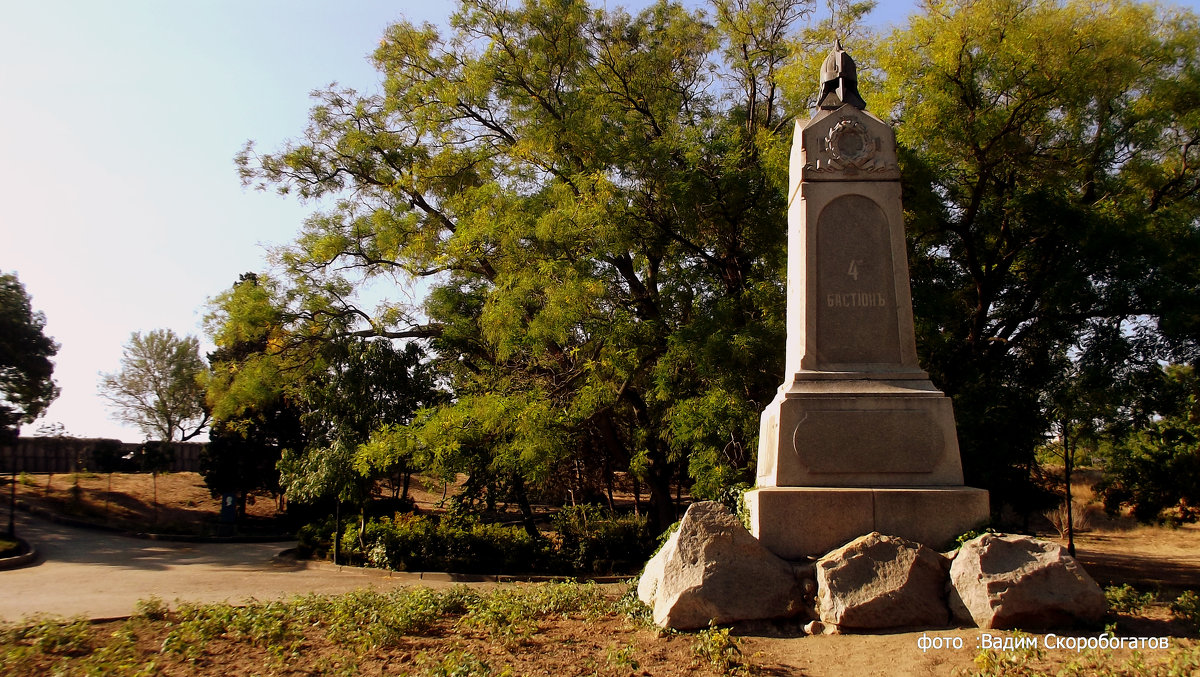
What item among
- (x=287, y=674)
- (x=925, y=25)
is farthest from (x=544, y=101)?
(x=287, y=674)

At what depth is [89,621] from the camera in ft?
24.2

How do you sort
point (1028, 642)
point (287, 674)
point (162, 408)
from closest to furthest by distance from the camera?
point (1028, 642)
point (287, 674)
point (162, 408)

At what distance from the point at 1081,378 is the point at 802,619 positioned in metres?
9.58

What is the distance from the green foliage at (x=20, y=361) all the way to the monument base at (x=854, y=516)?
28.4 m

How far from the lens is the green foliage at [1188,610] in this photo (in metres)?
5.86

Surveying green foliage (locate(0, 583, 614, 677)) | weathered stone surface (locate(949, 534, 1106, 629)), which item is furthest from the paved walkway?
weathered stone surface (locate(949, 534, 1106, 629))

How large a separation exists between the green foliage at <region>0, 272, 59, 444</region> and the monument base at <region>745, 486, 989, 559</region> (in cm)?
2839

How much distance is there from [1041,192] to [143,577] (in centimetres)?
1709

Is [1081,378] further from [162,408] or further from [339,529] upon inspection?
[162,408]

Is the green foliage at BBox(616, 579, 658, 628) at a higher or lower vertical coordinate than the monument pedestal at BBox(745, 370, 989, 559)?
lower

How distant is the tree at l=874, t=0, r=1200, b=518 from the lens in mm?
12492

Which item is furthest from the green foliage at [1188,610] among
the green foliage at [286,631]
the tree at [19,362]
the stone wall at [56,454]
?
the stone wall at [56,454]

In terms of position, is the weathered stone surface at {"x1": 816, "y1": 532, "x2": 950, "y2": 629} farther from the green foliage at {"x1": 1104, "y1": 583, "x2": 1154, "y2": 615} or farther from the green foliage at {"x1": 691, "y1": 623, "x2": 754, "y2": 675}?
the green foliage at {"x1": 1104, "y1": 583, "x2": 1154, "y2": 615}

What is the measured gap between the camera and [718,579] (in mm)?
5914
